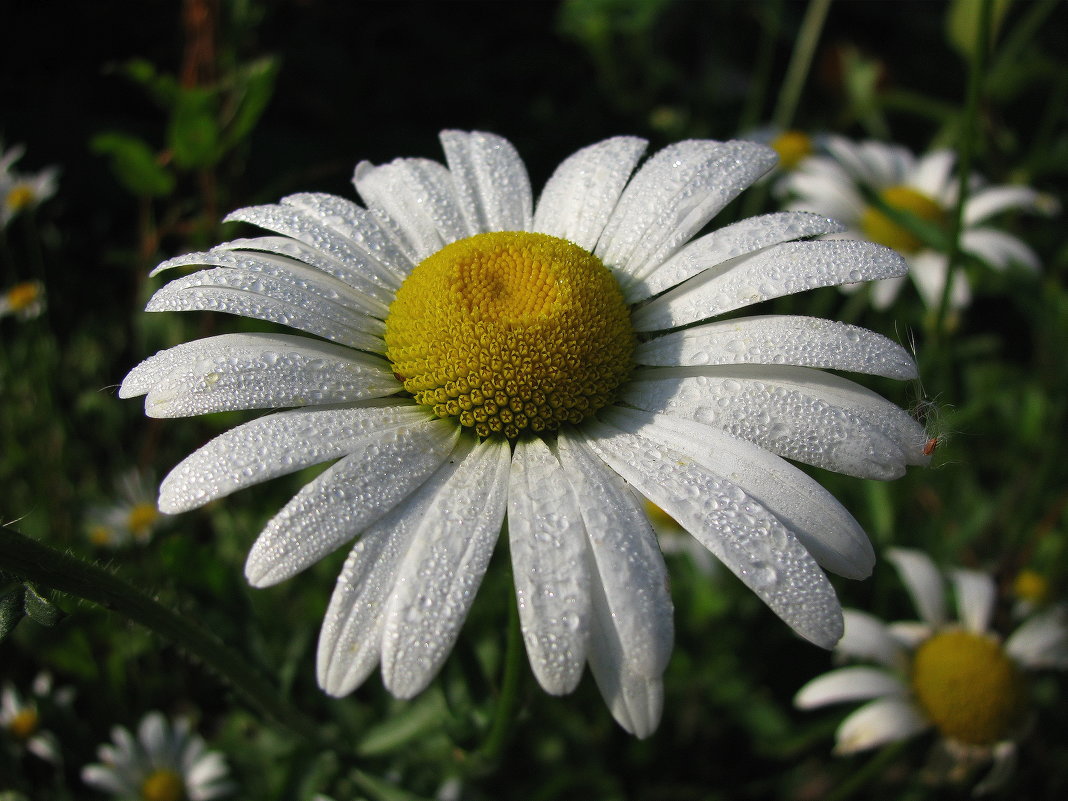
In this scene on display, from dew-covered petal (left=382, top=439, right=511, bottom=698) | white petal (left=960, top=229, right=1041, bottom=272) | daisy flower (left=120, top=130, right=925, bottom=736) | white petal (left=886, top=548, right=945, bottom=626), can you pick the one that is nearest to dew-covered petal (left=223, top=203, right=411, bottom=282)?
daisy flower (left=120, top=130, right=925, bottom=736)

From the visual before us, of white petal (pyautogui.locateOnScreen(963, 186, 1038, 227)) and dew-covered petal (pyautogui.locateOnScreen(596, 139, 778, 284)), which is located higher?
dew-covered petal (pyautogui.locateOnScreen(596, 139, 778, 284))

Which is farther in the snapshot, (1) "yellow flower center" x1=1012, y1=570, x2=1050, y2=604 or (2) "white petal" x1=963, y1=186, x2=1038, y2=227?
(2) "white petal" x1=963, y1=186, x2=1038, y2=227

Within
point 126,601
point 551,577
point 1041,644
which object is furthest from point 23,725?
point 1041,644

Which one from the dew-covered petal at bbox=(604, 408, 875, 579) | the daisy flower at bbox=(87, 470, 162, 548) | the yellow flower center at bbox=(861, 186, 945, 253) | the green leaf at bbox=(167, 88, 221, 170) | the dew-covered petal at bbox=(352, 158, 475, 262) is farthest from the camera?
the yellow flower center at bbox=(861, 186, 945, 253)

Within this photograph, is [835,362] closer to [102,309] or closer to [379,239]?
[379,239]

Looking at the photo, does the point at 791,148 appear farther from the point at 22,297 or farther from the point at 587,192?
the point at 22,297

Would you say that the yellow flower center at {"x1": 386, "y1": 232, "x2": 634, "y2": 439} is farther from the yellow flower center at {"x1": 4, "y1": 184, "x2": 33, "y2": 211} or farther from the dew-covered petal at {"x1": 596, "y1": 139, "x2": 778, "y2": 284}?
the yellow flower center at {"x1": 4, "y1": 184, "x2": 33, "y2": 211}

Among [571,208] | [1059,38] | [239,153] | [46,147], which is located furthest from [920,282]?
[46,147]
